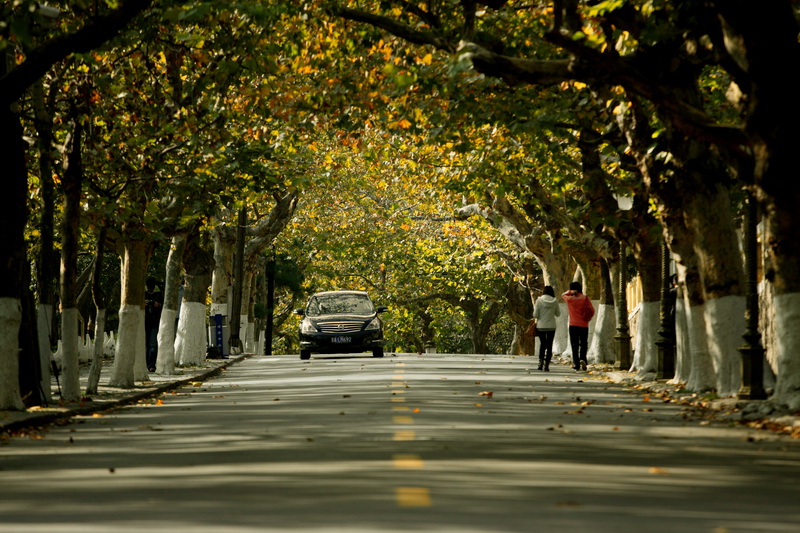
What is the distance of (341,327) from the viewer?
3931cm

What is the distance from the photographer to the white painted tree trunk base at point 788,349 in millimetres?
16656

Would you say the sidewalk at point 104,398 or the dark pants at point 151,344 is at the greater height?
the dark pants at point 151,344

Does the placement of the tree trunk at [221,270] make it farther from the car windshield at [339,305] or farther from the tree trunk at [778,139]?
the tree trunk at [778,139]

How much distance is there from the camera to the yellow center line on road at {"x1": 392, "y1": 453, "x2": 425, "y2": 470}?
35.4ft

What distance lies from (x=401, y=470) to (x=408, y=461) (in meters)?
0.63

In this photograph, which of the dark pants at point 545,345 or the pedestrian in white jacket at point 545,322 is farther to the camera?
the pedestrian in white jacket at point 545,322

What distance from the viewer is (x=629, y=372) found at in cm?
2955

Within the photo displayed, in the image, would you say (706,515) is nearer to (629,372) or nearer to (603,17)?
(603,17)

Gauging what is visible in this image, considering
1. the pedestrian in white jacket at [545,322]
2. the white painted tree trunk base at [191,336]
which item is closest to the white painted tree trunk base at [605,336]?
the pedestrian in white jacket at [545,322]

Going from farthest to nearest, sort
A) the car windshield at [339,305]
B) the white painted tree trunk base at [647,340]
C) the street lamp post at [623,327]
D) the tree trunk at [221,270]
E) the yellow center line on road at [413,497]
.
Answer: the tree trunk at [221,270] < the car windshield at [339,305] < the street lamp post at [623,327] < the white painted tree trunk base at [647,340] < the yellow center line on road at [413,497]

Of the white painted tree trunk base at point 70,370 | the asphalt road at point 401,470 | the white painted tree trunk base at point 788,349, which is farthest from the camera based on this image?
the white painted tree trunk base at point 70,370

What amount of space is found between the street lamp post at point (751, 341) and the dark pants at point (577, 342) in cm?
1329

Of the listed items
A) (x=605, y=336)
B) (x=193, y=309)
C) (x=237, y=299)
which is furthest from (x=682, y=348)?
(x=237, y=299)

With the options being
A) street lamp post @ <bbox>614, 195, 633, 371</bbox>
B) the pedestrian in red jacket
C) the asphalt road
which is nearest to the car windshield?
the pedestrian in red jacket
